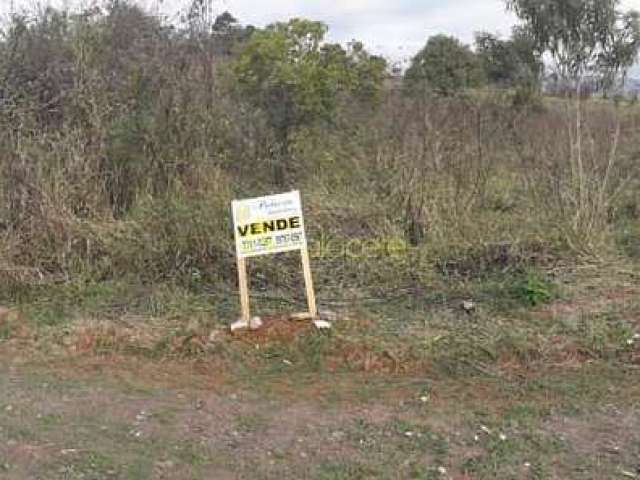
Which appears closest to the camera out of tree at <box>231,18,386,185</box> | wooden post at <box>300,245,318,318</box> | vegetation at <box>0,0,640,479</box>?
vegetation at <box>0,0,640,479</box>

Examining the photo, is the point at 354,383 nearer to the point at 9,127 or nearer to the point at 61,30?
the point at 9,127

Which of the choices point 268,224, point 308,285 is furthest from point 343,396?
point 268,224

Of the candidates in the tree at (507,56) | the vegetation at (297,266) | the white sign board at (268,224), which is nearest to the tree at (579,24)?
the tree at (507,56)

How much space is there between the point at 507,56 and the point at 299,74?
7.31 metres

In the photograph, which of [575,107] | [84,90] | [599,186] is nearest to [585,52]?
[575,107]

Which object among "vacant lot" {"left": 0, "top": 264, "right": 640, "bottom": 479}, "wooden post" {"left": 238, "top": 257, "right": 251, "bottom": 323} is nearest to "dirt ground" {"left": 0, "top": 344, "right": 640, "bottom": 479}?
"vacant lot" {"left": 0, "top": 264, "right": 640, "bottom": 479}

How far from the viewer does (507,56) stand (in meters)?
15.7

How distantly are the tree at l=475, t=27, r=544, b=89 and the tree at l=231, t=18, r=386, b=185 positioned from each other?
3.53m

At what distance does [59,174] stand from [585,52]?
211 inches

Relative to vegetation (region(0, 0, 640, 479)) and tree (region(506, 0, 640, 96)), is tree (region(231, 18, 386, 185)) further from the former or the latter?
tree (region(506, 0, 640, 96))

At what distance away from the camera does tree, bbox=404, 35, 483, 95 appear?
10.6 metres

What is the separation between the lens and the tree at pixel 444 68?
1059cm

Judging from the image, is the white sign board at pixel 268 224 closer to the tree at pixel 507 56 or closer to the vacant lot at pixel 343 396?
the vacant lot at pixel 343 396

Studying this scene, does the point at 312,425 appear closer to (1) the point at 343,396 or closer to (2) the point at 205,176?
(1) the point at 343,396
